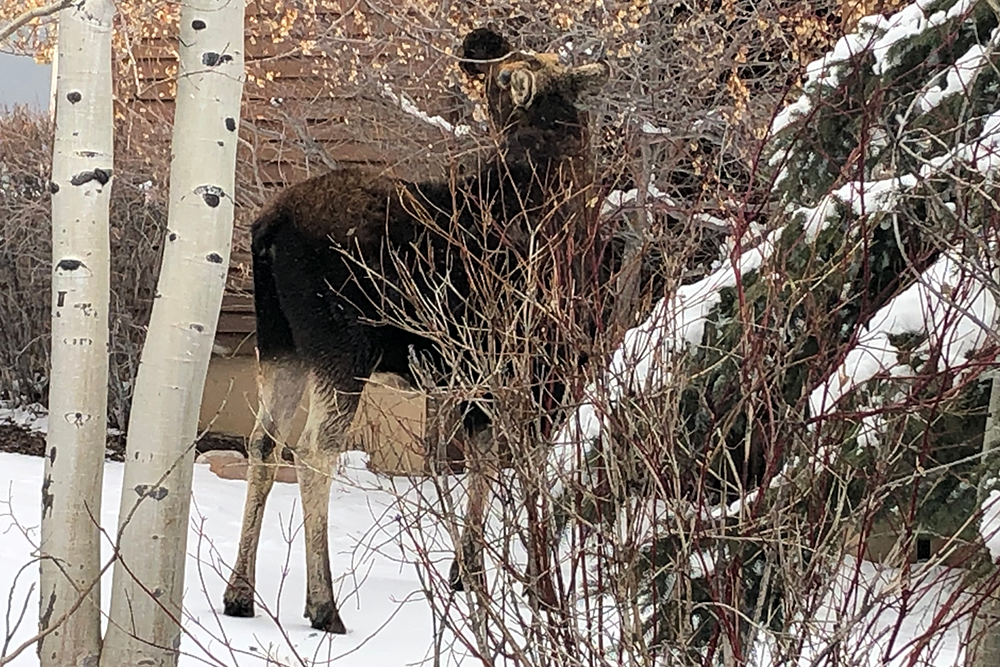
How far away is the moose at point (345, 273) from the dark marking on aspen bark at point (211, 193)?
1.01 m

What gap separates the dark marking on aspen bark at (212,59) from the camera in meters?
3.94

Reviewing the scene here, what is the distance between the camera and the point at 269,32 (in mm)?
9625

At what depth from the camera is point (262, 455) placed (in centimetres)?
532

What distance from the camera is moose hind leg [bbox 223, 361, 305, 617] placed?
4926 millimetres

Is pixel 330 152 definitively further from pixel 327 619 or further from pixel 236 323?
pixel 327 619

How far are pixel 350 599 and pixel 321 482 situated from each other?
0.71 meters

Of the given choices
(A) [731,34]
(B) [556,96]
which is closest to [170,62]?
(A) [731,34]

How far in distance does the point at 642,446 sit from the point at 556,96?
121 inches

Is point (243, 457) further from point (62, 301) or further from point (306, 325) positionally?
point (62, 301)

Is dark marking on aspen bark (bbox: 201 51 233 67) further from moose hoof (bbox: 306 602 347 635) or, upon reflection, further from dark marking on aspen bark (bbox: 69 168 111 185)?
moose hoof (bbox: 306 602 347 635)

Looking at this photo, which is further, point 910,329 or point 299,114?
point 299,114

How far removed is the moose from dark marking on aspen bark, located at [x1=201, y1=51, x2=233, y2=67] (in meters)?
1.17

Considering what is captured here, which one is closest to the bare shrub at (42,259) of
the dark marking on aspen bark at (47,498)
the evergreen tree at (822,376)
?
the dark marking on aspen bark at (47,498)

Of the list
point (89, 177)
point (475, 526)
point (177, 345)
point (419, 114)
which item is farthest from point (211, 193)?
point (419, 114)
